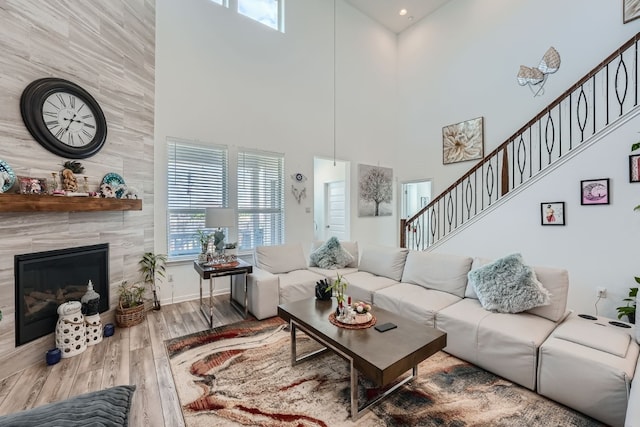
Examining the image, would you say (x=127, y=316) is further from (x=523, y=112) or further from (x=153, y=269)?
(x=523, y=112)

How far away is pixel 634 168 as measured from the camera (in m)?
2.86

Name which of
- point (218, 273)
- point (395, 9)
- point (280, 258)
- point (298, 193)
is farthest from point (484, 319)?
point (395, 9)

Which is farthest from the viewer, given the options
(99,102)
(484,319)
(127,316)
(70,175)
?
(127,316)

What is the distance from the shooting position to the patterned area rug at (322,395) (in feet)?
5.89

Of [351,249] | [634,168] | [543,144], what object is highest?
[543,144]

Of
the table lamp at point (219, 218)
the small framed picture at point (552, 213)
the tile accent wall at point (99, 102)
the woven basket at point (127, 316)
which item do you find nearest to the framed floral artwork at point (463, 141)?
the small framed picture at point (552, 213)

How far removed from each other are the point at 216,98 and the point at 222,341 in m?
3.62

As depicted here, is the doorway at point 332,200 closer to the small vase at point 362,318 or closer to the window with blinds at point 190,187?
the window with blinds at point 190,187

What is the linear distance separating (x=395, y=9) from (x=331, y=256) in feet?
19.6

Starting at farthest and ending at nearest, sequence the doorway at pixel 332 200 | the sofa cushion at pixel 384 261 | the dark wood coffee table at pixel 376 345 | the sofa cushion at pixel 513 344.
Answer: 1. the doorway at pixel 332 200
2. the sofa cushion at pixel 384 261
3. the sofa cushion at pixel 513 344
4. the dark wood coffee table at pixel 376 345

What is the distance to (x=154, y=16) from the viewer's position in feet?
12.5

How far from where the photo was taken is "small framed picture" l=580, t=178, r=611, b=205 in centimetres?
304

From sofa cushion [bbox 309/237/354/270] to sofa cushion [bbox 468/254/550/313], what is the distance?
1.93 metres

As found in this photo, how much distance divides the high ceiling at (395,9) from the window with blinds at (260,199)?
13.8ft
